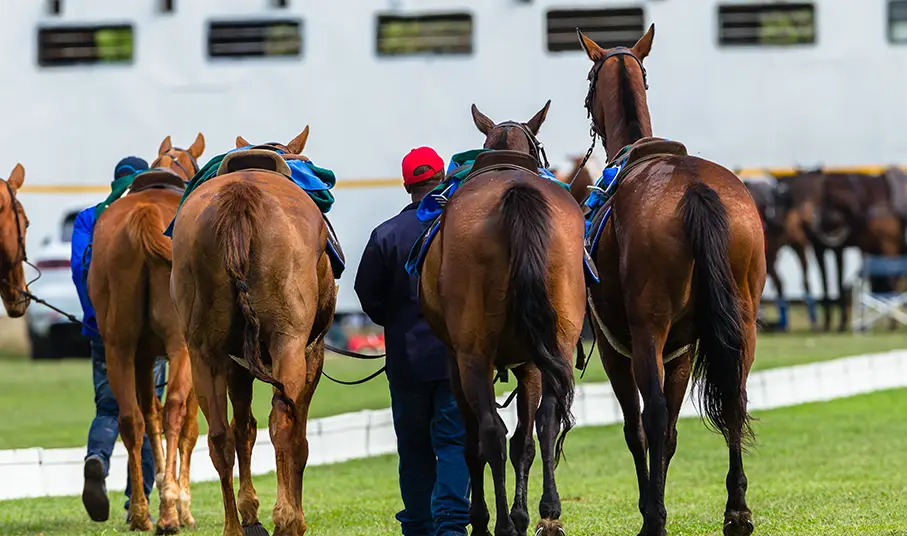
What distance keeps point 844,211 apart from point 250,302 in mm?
18735

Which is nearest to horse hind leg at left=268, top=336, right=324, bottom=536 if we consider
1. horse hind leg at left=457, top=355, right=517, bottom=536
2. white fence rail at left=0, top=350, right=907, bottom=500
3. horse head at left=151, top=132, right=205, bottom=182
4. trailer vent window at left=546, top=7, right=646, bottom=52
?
horse hind leg at left=457, top=355, right=517, bottom=536

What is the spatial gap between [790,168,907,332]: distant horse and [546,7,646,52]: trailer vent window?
3555mm

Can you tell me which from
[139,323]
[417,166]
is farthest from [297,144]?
[139,323]

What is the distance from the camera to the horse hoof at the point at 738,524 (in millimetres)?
7863

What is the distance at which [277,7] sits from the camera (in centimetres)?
2569

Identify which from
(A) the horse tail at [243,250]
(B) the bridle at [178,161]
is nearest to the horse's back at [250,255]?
(A) the horse tail at [243,250]

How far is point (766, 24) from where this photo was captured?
2558cm

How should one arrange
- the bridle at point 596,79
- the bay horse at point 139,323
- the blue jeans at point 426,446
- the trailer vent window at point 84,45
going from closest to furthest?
1. the blue jeans at point 426,446
2. the bridle at point 596,79
3. the bay horse at point 139,323
4. the trailer vent window at point 84,45

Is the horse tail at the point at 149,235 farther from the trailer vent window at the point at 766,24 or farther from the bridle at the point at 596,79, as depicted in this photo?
the trailer vent window at the point at 766,24

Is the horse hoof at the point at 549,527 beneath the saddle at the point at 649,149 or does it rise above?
beneath

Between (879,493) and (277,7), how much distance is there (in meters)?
17.6

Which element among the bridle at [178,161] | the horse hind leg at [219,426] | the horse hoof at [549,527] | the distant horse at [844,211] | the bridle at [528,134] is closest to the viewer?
the horse hoof at [549,527]

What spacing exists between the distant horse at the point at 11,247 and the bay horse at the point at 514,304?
4.60m

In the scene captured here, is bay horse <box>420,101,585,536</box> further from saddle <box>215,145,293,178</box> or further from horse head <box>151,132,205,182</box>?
horse head <box>151,132,205,182</box>
